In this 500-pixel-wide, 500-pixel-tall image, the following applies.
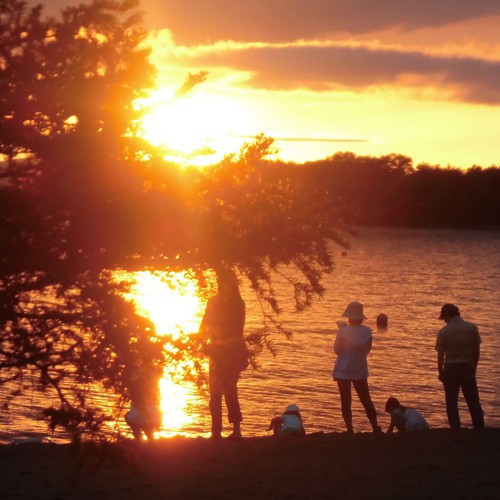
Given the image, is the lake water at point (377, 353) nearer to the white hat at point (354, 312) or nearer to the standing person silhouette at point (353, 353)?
the white hat at point (354, 312)

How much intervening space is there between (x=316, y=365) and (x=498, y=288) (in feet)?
126

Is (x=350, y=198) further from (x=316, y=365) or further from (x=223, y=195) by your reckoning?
(x=316, y=365)

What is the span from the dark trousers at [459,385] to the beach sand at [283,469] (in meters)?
1.20

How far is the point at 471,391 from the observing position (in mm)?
14477

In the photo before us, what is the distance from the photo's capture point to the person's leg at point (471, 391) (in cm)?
1434

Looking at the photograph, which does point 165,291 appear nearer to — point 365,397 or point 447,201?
point 365,397

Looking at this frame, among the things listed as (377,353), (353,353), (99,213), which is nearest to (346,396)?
(353,353)

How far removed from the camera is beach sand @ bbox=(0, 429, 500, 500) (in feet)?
33.0

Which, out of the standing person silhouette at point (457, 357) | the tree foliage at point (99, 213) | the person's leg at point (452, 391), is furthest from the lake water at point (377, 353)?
the person's leg at point (452, 391)

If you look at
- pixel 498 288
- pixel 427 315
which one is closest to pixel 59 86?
pixel 427 315

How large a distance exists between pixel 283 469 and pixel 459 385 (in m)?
4.27

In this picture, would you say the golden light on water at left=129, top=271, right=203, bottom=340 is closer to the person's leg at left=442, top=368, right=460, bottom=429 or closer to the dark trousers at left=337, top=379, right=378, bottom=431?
the dark trousers at left=337, top=379, right=378, bottom=431

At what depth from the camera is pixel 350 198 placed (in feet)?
25.1

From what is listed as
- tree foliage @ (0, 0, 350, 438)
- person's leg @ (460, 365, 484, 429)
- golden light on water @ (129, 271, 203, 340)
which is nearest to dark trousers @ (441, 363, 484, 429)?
person's leg @ (460, 365, 484, 429)
